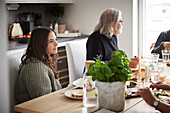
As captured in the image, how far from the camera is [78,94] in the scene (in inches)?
59.9

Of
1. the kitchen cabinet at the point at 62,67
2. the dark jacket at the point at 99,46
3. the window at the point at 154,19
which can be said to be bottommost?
the kitchen cabinet at the point at 62,67

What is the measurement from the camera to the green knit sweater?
1.78 metres

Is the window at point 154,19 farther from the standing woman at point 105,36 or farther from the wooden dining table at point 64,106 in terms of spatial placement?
the wooden dining table at point 64,106

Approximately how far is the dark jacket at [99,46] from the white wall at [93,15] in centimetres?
128

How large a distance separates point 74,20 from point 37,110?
10.9ft

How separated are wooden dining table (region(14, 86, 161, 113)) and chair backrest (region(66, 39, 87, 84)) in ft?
3.38

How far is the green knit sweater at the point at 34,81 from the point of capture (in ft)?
5.85

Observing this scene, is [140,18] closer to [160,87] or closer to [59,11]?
[59,11]

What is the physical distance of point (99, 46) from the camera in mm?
2701

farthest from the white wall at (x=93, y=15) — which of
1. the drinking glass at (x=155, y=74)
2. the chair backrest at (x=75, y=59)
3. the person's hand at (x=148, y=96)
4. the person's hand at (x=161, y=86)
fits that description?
the person's hand at (x=148, y=96)

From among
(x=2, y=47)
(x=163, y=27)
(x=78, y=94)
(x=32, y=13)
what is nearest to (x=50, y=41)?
(x=78, y=94)

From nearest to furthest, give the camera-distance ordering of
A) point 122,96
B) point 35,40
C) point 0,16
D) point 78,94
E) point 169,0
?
point 0,16, point 122,96, point 78,94, point 35,40, point 169,0

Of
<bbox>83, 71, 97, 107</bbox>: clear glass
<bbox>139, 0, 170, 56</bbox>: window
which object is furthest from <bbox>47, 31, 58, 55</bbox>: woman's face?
<bbox>139, 0, 170, 56</bbox>: window

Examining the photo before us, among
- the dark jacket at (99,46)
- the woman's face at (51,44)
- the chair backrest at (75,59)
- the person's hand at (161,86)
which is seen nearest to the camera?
the person's hand at (161,86)
